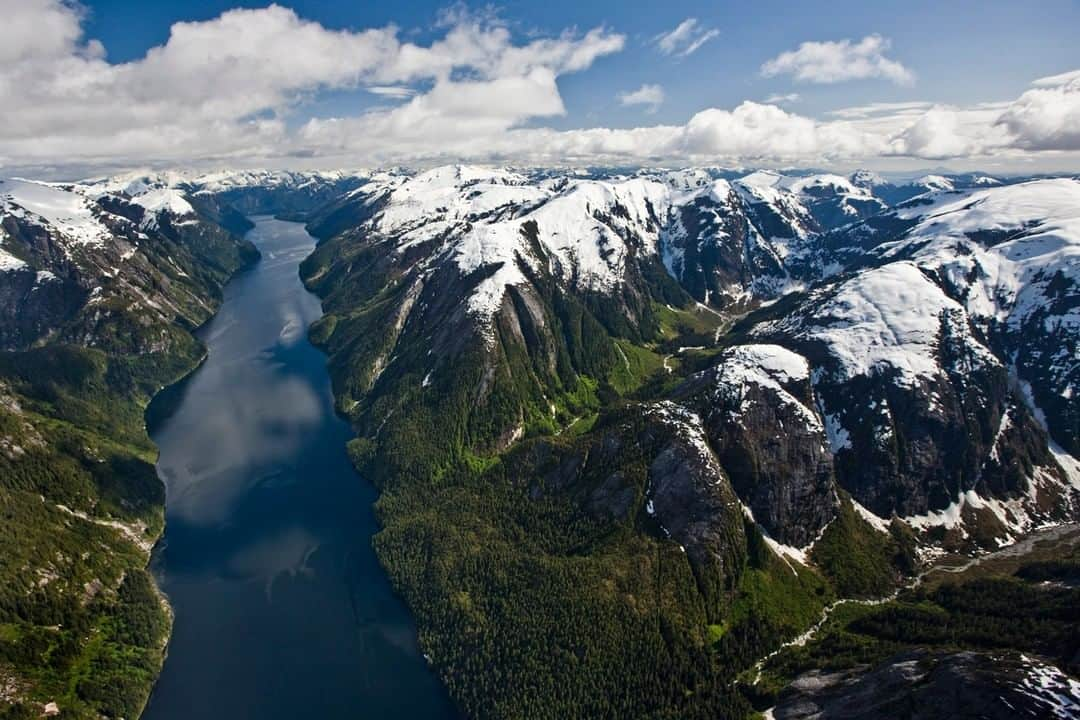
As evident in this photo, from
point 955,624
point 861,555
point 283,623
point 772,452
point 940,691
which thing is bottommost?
point 861,555

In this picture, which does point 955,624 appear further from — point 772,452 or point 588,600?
point 588,600

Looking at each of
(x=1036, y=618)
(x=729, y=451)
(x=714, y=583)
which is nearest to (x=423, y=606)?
(x=714, y=583)

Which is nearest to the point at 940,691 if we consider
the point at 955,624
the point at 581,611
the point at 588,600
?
the point at 955,624

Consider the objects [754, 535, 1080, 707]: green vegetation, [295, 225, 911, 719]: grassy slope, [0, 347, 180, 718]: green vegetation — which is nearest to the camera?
[754, 535, 1080, 707]: green vegetation

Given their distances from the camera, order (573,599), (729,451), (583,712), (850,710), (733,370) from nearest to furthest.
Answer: (850,710)
(583,712)
(573,599)
(729,451)
(733,370)

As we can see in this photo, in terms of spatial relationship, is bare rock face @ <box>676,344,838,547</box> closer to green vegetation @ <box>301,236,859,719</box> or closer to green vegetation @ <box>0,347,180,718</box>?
green vegetation @ <box>301,236,859,719</box>

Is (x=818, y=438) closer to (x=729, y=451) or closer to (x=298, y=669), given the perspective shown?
(x=729, y=451)

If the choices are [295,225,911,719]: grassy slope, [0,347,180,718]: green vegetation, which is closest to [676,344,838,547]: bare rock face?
[295,225,911,719]: grassy slope

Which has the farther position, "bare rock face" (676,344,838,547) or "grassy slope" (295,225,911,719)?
"bare rock face" (676,344,838,547)
